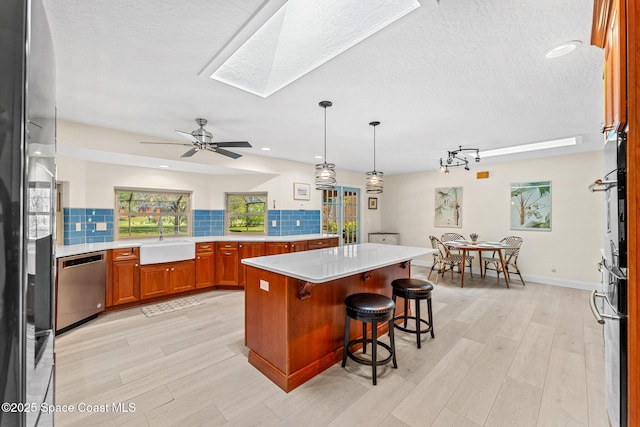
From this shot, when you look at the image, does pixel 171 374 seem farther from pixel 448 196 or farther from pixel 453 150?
pixel 448 196

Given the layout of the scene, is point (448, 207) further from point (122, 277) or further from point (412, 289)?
point (122, 277)

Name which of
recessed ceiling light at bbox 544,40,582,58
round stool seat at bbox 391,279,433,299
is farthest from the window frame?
recessed ceiling light at bbox 544,40,582,58

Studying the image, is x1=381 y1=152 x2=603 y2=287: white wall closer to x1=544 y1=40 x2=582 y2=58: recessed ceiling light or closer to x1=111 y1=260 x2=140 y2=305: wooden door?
x1=544 y1=40 x2=582 y2=58: recessed ceiling light

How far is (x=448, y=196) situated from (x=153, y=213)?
6.15 m

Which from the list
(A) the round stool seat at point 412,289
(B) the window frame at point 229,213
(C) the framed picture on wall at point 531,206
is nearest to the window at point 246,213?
(B) the window frame at point 229,213

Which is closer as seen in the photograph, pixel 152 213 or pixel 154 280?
pixel 154 280

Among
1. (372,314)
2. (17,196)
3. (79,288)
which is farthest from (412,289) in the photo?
(79,288)

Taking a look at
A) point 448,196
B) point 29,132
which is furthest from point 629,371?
point 448,196

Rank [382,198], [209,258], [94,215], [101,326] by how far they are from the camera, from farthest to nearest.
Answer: [382,198], [209,258], [94,215], [101,326]

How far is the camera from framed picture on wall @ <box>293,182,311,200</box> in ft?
17.9

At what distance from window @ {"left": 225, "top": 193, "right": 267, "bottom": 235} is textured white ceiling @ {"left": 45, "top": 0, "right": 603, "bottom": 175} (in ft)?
5.16

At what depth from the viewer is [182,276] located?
406cm

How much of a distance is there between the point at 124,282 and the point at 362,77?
3905 millimetres

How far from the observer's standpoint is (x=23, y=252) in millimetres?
576
